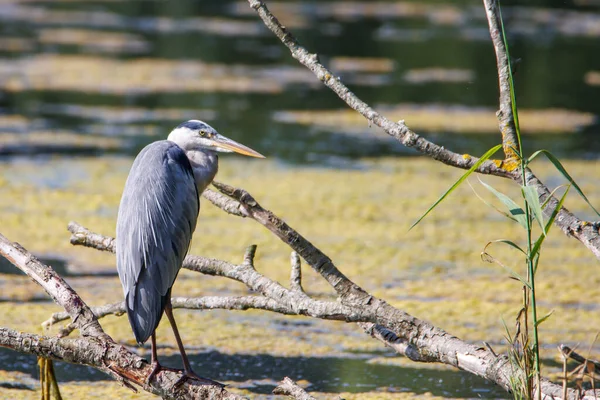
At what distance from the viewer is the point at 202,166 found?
3.43 meters

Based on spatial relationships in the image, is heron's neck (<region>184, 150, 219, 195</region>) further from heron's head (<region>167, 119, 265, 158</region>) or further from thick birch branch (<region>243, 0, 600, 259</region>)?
thick birch branch (<region>243, 0, 600, 259</region>)

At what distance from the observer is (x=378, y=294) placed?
5.09 m

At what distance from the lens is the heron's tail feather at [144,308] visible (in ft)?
9.49

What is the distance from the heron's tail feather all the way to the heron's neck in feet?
1.71

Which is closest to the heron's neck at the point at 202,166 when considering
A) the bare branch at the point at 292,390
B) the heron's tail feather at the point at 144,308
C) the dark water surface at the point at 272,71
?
the heron's tail feather at the point at 144,308

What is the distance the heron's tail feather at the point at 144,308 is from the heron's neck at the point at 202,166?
20.5 inches

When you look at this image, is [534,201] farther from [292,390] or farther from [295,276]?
[295,276]

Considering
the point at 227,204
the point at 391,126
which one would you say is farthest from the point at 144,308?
the point at 391,126

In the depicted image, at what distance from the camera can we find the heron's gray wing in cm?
296

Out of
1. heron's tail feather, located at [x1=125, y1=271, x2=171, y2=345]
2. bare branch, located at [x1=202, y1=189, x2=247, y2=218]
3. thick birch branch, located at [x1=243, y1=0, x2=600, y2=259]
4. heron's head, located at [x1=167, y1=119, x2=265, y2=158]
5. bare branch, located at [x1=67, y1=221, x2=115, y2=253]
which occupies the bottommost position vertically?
heron's tail feather, located at [x1=125, y1=271, x2=171, y2=345]

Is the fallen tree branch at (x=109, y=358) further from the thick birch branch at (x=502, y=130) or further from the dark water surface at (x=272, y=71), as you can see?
the dark water surface at (x=272, y=71)

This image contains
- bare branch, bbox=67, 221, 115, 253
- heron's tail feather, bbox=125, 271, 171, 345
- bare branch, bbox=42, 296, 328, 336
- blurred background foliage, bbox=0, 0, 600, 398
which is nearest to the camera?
heron's tail feather, bbox=125, 271, 171, 345

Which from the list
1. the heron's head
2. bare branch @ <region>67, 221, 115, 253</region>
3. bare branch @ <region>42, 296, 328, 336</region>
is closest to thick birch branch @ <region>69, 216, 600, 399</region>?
bare branch @ <region>42, 296, 328, 336</region>

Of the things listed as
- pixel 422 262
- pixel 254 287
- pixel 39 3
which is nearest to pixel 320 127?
pixel 422 262
